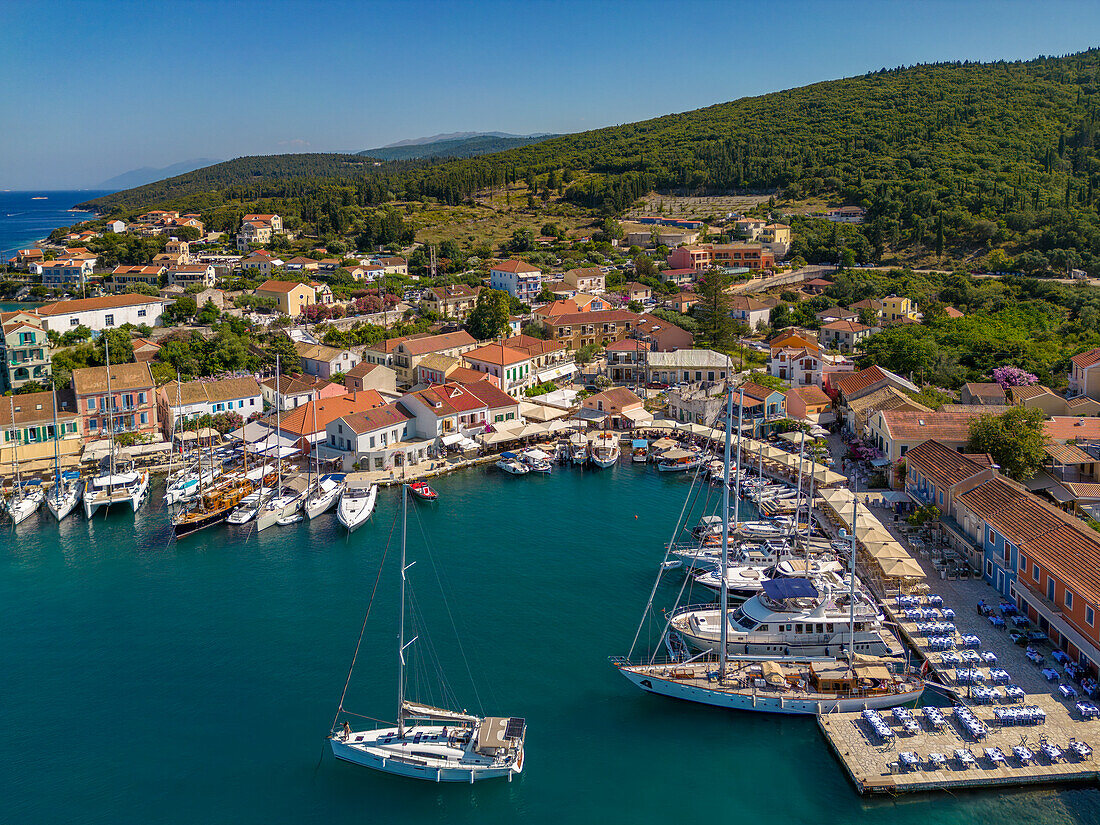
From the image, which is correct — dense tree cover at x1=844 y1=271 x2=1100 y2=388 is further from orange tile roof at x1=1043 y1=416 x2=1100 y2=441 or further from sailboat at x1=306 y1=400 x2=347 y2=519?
sailboat at x1=306 y1=400 x2=347 y2=519

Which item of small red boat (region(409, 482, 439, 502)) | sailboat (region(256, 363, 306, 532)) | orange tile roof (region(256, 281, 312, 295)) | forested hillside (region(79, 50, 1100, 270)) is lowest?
small red boat (region(409, 482, 439, 502))

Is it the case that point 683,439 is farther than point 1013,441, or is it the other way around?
point 683,439

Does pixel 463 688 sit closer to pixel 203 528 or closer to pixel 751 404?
pixel 203 528

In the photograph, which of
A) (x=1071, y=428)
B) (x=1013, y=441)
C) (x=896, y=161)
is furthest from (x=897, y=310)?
(x=896, y=161)

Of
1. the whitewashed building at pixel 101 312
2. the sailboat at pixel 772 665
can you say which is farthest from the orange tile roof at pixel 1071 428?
the whitewashed building at pixel 101 312

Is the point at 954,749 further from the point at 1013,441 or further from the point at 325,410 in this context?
the point at 325,410

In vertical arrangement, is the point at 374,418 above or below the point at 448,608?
above

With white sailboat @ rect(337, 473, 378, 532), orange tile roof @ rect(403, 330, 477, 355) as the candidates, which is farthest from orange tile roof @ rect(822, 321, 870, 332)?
white sailboat @ rect(337, 473, 378, 532)
